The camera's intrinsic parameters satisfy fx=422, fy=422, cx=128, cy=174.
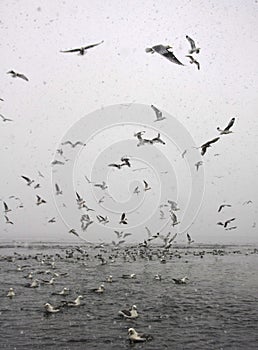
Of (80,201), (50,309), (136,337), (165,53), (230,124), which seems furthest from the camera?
(80,201)

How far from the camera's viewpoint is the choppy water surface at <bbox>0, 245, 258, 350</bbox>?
15750mm

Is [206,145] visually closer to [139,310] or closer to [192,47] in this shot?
[192,47]

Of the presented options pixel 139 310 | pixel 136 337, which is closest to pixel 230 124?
pixel 139 310

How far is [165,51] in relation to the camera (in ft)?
53.6

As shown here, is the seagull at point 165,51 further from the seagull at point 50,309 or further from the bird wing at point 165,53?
the seagull at point 50,309

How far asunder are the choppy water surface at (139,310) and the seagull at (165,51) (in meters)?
10.5

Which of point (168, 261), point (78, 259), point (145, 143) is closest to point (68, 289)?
point (145, 143)

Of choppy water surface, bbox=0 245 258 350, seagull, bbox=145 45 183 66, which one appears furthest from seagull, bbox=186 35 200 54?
choppy water surface, bbox=0 245 258 350

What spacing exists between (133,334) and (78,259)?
2765 cm

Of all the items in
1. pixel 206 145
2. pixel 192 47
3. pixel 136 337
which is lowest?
pixel 136 337

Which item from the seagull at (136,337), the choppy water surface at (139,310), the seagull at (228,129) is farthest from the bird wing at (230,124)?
the seagull at (136,337)

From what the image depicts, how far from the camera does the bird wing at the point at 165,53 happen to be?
51.0 ft

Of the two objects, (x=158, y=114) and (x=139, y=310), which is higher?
(x=158, y=114)

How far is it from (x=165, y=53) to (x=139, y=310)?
1208 cm
